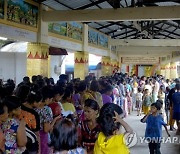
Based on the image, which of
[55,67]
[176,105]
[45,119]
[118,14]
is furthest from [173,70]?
[45,119]

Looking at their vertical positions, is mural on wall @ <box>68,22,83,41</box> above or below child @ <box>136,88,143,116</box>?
above

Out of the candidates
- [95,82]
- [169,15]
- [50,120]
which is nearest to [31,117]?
[50,120]

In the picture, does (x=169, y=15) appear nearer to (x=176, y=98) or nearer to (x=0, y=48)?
(x=176, y=98)

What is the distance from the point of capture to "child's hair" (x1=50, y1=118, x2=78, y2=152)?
7.97 ft

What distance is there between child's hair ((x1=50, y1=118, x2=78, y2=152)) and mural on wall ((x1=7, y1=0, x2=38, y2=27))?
239 inches

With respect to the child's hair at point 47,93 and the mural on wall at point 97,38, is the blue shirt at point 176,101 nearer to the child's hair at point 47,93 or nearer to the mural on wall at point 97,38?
the child's hair at point 47,93

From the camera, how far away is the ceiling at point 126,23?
1084 centimetres

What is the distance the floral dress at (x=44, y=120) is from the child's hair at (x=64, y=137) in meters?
1.49

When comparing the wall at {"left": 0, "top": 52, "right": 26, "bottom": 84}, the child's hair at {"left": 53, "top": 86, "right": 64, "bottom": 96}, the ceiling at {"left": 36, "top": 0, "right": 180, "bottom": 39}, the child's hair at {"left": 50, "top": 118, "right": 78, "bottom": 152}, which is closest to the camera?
the child's hair at {"left": 50, "top": 118, "right": 78, "bottom": 152}

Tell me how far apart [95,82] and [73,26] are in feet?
21.5

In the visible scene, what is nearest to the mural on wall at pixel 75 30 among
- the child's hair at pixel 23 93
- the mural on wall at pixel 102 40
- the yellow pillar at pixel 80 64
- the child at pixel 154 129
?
the yellow pillar at pixel 80 64

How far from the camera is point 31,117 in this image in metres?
3.68

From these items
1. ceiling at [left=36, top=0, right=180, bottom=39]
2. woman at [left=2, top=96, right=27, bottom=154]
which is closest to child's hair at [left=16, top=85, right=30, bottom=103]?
woman at [left=2, top=96, right=27, bottom=154]

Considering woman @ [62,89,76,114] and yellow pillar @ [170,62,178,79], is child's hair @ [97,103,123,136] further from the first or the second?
yellow pillar @ [170,62,178,79]
